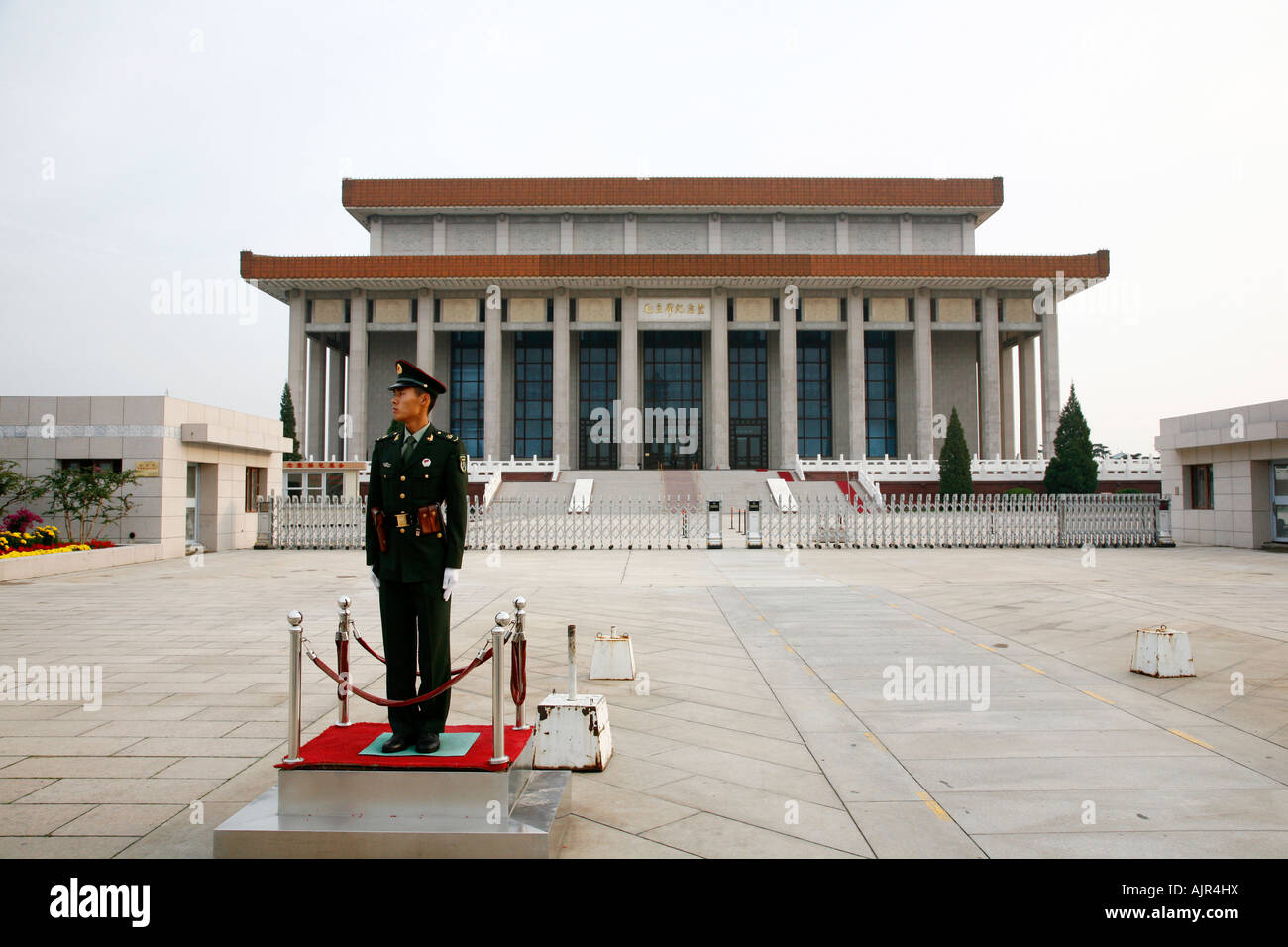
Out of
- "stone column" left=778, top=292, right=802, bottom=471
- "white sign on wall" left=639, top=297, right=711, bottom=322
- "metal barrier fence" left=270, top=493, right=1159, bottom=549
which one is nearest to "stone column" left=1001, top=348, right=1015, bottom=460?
"stone column" left=778, top=292, right=802, bottom=471

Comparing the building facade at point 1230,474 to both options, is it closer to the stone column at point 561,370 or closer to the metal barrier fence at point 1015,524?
the metal barrier fence at point 1015,524

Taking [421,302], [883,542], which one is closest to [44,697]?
[883,542]

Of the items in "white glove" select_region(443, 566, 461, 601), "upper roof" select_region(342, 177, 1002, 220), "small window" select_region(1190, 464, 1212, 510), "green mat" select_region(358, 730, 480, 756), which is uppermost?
"upper roof" select_region(342, 177, 1002, 220)

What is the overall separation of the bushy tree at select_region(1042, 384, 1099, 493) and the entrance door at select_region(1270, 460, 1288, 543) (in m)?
16.4

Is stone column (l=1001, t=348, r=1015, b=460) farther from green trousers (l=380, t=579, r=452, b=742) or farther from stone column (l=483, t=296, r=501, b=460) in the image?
green trousers (l=380, t=579, r=452, b=742)

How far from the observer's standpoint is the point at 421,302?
50312 mm

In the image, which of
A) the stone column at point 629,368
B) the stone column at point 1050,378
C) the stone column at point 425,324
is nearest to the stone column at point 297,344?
the stone column at point 425,324

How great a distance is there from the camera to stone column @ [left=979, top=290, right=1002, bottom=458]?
4956 cm

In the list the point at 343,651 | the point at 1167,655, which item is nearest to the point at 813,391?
the point at 1167,655

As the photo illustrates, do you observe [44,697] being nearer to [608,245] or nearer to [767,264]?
[767,264]

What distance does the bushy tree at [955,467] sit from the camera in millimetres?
39897

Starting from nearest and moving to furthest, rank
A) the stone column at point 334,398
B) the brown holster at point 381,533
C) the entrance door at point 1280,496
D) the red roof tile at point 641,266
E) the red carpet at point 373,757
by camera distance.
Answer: the red carpet at point 373,757
the brown holster at point 381,533
the entrance door at point 1280,496
the red roof tile at point 641,266
the stone column at point 334,398

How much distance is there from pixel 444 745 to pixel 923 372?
49.9 m

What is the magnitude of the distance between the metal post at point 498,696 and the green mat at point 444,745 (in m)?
0.29
